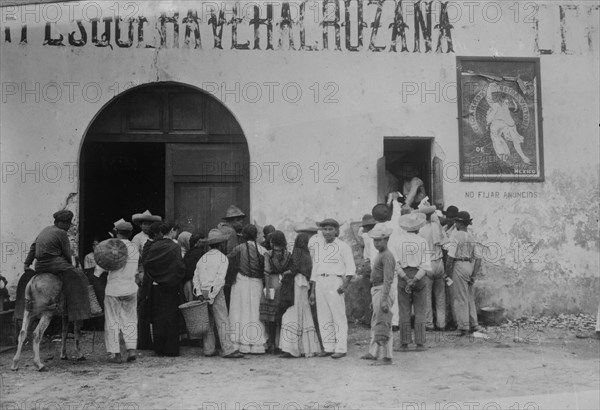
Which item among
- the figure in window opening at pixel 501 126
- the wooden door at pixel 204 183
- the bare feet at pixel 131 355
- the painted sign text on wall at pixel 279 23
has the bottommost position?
the bare feet at pixel 131 355

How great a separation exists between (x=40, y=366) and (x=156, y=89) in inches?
187

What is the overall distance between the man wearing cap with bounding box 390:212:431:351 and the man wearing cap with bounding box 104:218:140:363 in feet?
10.6

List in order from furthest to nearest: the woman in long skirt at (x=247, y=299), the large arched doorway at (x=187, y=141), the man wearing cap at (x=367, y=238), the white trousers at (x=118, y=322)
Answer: the large arched doorway at (x=187, y=141)
the man wearing cap at (x=367, y=238)
the woman in long skirt at (x=247, y=299)
the white trousers at (x=118, y=322)

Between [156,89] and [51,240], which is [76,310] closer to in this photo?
[51,240]

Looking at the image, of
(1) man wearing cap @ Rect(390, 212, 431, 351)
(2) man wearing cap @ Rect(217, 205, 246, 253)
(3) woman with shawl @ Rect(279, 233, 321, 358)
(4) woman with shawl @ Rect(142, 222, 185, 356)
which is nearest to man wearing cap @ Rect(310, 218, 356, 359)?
(3) woman with shawl @ Rect(279, 233, 321, 358)

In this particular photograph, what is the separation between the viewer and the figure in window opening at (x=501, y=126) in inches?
398

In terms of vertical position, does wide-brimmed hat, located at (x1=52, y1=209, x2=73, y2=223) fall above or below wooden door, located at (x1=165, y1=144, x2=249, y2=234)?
below

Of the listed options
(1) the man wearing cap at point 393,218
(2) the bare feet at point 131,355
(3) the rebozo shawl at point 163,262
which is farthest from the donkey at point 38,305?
(1) the man wearing cap at point 393,218

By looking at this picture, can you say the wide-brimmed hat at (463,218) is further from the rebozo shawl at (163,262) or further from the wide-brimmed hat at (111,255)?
the wide-brimmed hat at (111,255)

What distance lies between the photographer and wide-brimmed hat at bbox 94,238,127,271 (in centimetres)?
738

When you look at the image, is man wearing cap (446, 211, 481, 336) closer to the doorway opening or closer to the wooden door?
the doorway opening

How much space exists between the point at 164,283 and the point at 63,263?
47.5 inches

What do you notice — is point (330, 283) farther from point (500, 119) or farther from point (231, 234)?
point (500, 119)

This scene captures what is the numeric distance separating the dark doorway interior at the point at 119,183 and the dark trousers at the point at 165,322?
302 cm
